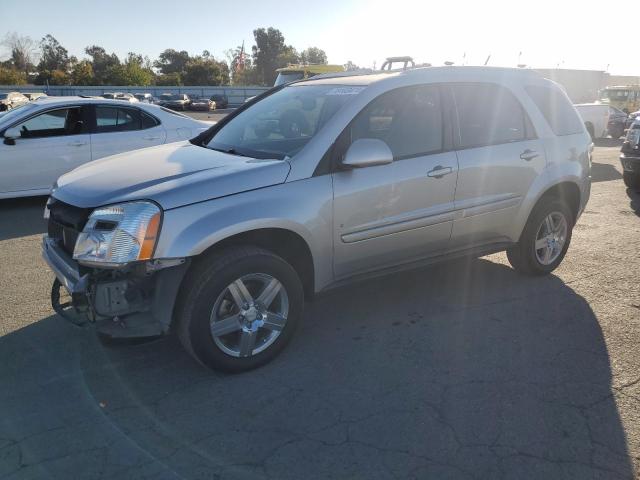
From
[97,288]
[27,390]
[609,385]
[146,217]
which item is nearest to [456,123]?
[609,385]

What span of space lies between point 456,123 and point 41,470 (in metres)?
3.60

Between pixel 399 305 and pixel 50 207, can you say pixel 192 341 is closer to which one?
pixel 50 207

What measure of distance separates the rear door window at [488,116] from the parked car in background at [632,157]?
5.69 meters

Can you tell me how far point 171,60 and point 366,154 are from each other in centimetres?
11015

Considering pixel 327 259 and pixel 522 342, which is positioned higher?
pixel 327 259

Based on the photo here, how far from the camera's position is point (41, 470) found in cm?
259

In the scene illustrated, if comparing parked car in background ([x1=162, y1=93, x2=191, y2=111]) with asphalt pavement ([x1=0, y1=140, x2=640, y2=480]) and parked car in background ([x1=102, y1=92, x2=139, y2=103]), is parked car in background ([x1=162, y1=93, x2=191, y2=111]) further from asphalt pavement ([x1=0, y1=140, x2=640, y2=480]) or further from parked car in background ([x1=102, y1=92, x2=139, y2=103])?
asphalt pavement ([x1=0, y1=140, x2=640, y2=480])

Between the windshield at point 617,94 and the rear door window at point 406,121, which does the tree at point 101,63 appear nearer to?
the windshield at point 617,94

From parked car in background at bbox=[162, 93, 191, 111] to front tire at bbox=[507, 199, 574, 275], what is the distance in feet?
135

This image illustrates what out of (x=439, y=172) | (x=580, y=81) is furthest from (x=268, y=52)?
(x=439, y=172)

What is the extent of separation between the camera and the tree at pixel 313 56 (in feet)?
333

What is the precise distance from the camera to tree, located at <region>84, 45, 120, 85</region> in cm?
6975

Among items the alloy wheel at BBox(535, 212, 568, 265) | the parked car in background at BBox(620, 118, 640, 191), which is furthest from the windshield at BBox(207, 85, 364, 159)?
the parked car in background at BBox(620, 118, 640, 191)

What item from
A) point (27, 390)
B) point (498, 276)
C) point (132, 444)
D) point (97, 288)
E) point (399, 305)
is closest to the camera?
point (132, 444)
